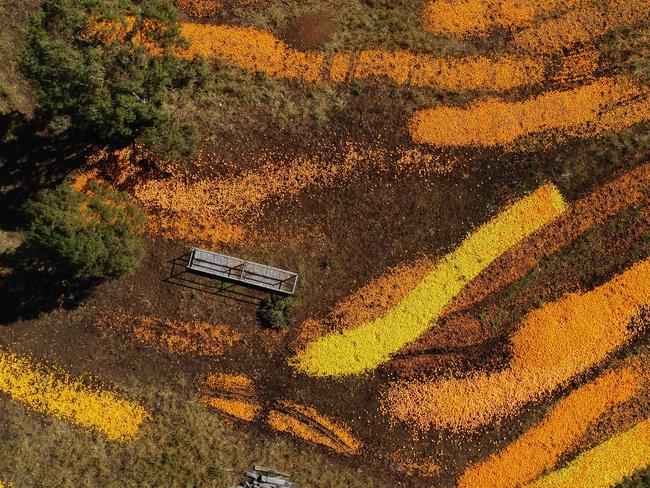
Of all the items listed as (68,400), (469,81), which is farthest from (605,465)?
(68,400)

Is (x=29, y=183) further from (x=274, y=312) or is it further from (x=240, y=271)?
(x=274, y=312)

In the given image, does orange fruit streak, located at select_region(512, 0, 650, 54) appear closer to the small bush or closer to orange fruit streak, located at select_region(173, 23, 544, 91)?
orange fruit streak, located at select_region(173, 23, 544, 91)

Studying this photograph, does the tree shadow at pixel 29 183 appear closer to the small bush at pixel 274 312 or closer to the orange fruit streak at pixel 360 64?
the small bush at pixel 274 312

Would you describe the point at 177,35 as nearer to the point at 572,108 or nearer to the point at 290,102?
the point at 290,102

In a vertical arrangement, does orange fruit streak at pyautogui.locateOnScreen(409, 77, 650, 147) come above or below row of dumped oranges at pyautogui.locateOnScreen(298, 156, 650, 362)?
above

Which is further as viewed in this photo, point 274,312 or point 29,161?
point 29,161

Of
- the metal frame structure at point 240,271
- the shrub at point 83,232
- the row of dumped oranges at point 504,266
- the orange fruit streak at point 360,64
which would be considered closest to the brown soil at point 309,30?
the orange fruit streak at point 360,64

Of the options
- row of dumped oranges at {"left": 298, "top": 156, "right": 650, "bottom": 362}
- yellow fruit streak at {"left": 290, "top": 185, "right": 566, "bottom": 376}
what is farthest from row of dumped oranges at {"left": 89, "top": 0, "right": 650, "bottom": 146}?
yellow fruit streak at {"left": 290, "top": 185, "right": 566, "bottom": 376}
